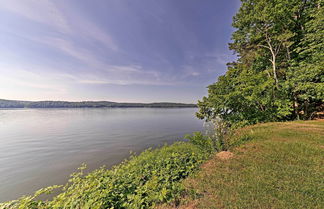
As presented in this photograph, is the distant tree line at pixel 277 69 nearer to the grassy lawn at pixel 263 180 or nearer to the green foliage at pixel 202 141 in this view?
the green foliage at pixel 202 141

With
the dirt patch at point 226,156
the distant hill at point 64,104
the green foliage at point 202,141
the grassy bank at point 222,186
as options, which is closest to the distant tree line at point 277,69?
the green foliage at point 202,141

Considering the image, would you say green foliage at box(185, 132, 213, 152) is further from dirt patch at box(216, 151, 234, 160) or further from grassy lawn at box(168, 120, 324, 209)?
grassy lawn at box(168, 120, 324, 209)

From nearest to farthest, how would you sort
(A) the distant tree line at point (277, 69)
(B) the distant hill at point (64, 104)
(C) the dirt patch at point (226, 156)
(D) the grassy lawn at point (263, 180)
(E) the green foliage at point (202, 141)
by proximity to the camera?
(D) the grassy lawn at point (263, 180) < (C) the dirt patch at point (226, 156) < (E) the green foliage at point (202, 141) < (A) the distant tree line at point (277, 69) < (B) the distant hill at point (64, 104)

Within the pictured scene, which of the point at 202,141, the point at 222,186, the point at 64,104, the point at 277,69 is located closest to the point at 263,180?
the point at 222,186

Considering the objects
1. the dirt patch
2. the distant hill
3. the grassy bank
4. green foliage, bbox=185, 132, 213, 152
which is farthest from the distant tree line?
the distant hill

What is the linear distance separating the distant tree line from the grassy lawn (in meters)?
6.42

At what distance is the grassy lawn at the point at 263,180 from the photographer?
2789 millimetres

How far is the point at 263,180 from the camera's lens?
3529 millimetres

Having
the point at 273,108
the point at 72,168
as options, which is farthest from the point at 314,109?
the point at 72,168

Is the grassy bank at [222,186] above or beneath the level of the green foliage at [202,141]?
beneath

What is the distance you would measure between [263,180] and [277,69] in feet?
56.2

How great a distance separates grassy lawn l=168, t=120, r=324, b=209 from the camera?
2789 millimetres

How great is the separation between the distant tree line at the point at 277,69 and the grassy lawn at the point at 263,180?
21.1ft

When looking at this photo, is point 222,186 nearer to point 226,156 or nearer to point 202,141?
point 226,156
